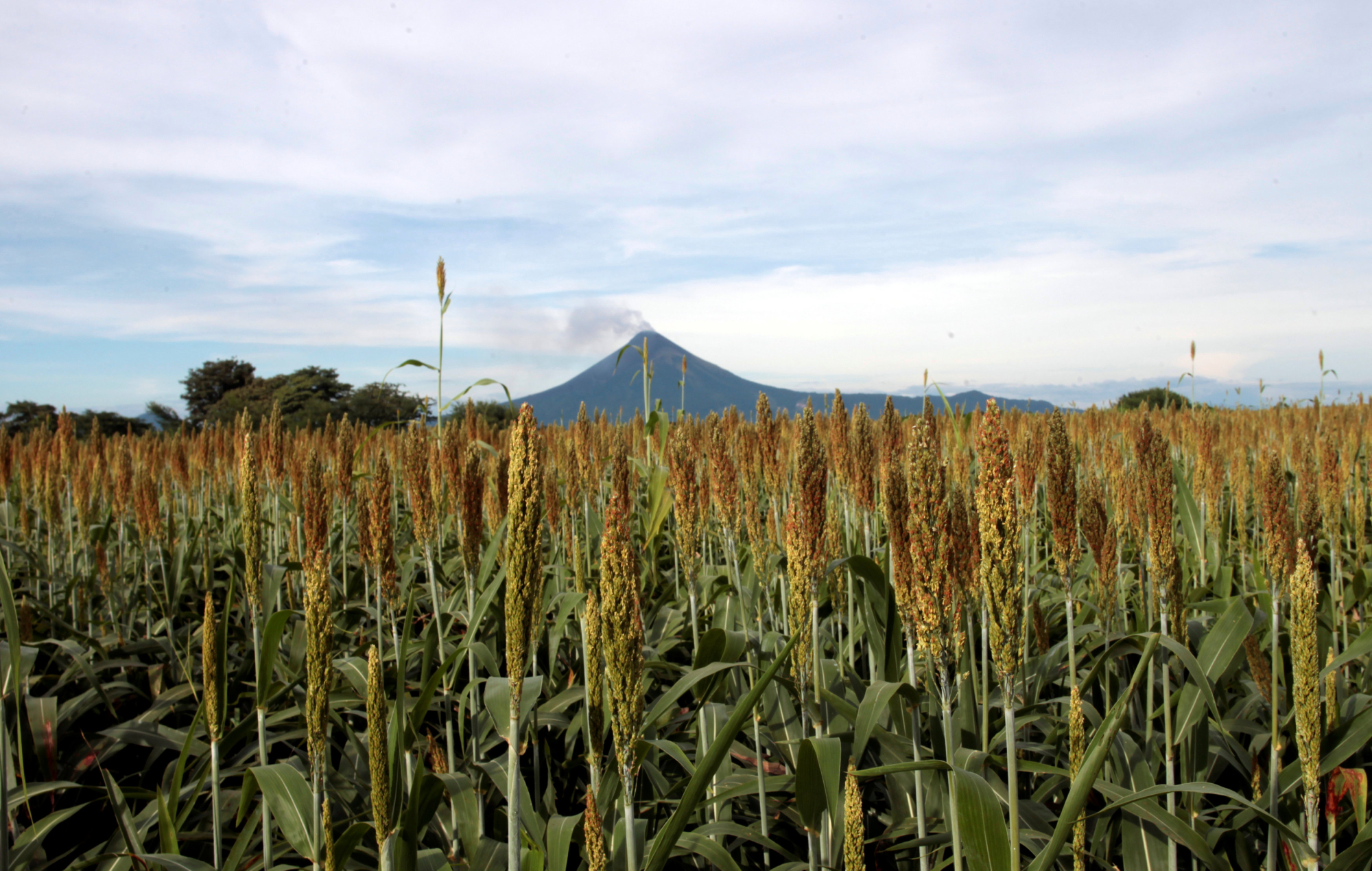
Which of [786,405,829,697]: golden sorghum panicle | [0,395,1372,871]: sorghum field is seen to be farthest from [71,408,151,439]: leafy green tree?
[786,405,829,697]: golden sorghum panicle

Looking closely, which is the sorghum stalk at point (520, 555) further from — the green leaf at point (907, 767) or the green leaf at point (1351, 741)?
the green leaf at point (1351, 741)

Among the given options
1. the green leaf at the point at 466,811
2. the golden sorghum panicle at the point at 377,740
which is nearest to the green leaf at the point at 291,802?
the green leaf at the point at 466,811

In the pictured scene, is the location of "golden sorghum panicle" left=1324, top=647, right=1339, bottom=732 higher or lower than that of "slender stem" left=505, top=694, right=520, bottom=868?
lower

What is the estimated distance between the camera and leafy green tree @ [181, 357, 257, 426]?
33.2 meters

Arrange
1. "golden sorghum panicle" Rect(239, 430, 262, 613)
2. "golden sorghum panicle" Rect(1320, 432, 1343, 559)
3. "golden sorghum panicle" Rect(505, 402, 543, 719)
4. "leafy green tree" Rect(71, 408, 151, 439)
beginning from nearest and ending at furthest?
"golden sorghum panicle" Rect(505, 402, 543, 719)
"golden sorghum panicle" Rect(239, 430, 262, 613)
"golden sorghum panicle" Rect(1320, 432, 1343, 559)
"leafy green tree" Rect(71, 408, 151, 439)

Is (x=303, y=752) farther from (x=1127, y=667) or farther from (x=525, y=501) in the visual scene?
(x=1127, y=667)

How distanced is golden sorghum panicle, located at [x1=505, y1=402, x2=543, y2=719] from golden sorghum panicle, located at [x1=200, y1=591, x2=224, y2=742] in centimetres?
102

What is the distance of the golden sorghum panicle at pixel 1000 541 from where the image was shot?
1.53 m

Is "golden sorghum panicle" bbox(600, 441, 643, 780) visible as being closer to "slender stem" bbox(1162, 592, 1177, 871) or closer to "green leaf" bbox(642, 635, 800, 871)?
"green leaf" bbox(642, 635, 800, 871)

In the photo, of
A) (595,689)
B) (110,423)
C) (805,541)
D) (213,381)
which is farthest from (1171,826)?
(213,381)

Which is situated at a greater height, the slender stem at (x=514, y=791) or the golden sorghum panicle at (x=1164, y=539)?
the golden sorghum panicle at (x=1164, y=539)

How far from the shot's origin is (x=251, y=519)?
2406 millimetres

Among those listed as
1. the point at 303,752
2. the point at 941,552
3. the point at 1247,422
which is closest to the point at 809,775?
the point at 941,552

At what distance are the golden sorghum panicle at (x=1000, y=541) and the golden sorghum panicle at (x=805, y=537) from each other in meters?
0.62
